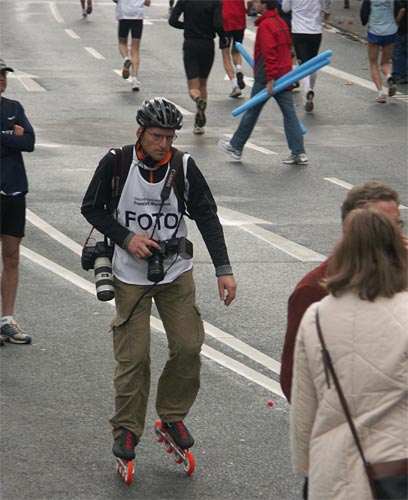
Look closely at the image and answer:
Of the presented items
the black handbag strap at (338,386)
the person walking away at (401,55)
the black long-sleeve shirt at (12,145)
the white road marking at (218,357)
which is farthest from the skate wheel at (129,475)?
the person walking away at (401,55)

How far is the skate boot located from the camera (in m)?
6.48

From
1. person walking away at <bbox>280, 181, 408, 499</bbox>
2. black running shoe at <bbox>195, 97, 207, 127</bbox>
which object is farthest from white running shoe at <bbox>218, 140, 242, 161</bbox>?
person walking away at <bbox>280, 181, 408, 499</bbox>

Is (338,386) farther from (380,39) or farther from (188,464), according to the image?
(380,39)

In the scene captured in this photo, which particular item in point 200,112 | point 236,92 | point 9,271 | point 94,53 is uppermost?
point 9,271

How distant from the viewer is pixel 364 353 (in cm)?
425

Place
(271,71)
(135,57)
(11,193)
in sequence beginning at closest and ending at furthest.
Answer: (11,193) < (271,71) < (135,57)

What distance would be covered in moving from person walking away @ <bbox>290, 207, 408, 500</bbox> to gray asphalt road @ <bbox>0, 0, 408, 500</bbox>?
2.12 m

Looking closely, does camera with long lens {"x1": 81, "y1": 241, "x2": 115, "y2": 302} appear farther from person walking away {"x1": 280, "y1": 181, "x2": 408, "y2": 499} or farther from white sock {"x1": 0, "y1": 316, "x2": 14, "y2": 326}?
white sock {"x1": 0, "y1": 316, "x2": 14, "y2": 326}

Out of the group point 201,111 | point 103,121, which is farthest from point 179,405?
point 103,121

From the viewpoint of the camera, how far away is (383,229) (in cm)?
427

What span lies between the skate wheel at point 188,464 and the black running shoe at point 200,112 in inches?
442

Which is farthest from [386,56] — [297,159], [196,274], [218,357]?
[218,357]

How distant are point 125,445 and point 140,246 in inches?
40.4

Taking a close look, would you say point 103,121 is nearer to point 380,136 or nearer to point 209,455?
point 380,136
